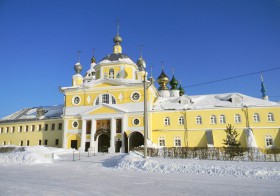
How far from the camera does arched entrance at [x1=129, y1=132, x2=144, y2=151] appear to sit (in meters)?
30.5

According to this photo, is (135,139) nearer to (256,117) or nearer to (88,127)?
(88,127)

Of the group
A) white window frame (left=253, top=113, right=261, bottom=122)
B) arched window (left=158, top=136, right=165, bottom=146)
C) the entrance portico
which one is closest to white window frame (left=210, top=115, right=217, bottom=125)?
white window frame (left=253, top=113, right=261, bottom=122)

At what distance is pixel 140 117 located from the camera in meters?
31.0

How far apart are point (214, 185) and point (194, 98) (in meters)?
27.1

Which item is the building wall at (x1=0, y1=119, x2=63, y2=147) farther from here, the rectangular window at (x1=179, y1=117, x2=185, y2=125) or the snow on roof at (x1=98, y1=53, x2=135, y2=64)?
the rectangular window at (x1=179, y1=117, x2=185, y2=125)

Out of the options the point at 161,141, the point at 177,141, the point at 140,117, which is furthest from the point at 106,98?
the point at 177,141

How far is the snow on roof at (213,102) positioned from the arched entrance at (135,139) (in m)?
4.47

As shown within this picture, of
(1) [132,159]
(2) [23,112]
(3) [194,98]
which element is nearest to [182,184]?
(1) [132,159]

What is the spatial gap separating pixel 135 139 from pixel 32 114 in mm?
21199

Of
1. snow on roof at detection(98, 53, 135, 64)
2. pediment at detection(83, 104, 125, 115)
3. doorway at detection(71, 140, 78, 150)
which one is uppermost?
snow on roof at detection(98, 53, 135, 64)

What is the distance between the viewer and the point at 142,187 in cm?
852

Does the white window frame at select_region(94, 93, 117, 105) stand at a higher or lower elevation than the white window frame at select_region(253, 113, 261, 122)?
higher

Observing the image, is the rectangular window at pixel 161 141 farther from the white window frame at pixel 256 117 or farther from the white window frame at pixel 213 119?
the white window frame at pixel 256 117

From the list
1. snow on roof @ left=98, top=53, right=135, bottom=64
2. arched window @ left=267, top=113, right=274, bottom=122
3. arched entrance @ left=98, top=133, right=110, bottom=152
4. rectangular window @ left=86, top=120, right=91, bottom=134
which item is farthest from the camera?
snow on roof @ left=98, top=53, right=135, bottom=64
